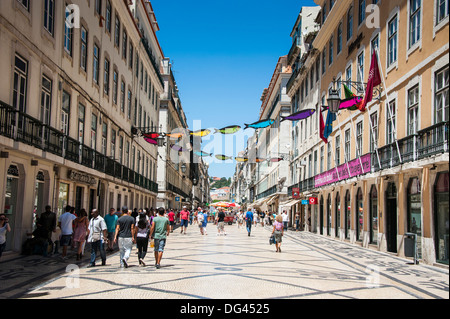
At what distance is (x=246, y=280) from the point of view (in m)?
10.0

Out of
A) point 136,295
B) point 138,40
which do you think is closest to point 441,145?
point 136,295

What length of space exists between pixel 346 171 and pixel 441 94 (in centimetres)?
1057

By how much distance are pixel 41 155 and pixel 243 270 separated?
7.53 metres

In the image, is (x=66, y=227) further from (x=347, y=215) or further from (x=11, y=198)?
(x=347, y=215)

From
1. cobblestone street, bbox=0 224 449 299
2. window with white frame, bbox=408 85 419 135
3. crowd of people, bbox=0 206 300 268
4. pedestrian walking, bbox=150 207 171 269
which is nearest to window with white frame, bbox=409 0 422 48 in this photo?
window with white frame, bbox=408 85 419 135

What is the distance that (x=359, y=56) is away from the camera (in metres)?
23.8

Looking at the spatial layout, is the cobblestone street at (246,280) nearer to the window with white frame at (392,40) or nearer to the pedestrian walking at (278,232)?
the pedestrian walking at (278,232)

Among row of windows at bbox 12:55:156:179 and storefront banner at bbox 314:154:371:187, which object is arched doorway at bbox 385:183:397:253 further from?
row of windows at bbox 12:55:156:179

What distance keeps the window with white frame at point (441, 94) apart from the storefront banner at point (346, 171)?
6.06 meters

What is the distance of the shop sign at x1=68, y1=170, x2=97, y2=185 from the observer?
19478 mm

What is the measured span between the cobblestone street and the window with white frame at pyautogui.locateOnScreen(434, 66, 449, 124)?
445 cm

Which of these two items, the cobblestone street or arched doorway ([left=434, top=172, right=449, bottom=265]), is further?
arched doorway ([left=434, top=172, right=449, bottom=265])

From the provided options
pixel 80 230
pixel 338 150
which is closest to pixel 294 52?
pixel 338 150
